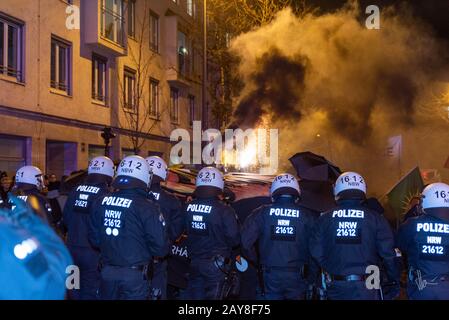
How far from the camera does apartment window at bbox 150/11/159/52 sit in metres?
24.0

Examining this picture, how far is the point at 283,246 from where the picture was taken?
5988mm

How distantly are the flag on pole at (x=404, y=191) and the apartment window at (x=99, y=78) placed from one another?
12.9 meters

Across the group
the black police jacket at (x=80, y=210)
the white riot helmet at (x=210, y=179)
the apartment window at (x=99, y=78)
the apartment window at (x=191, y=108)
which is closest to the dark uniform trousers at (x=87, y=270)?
the black police jacket at (x=80, y=210)

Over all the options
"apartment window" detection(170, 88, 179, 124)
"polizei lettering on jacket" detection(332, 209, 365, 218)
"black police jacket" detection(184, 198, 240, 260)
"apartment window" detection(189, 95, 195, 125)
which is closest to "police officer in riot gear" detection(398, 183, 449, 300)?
"polizei lettering on jacket" detection(332, 209, 365, 218)

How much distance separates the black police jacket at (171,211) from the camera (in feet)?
21.6

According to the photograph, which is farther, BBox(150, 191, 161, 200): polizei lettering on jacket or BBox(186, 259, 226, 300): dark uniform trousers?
BBox(150, 191, 161, 200): polizei lettering on jacket

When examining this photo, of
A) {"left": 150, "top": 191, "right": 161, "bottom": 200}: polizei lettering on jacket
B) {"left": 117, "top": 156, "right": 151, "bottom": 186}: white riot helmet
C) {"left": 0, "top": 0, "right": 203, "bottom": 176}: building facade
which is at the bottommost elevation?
{"left": 150, "top": 191, "right": 161, "bottom": 200}: polizei lettering on jacket

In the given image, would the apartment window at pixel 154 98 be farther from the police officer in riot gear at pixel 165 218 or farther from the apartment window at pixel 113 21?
the police officer in riot gear at pixel 165 218

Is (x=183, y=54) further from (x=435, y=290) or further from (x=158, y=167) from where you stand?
(x=435, y=290)

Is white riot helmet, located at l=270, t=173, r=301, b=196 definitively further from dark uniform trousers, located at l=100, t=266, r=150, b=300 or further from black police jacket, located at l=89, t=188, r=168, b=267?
dark uniform trousers, located at l=100, t=266, r=150, b=300

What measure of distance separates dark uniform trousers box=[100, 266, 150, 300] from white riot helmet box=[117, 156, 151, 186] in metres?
0.95

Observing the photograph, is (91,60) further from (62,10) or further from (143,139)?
(143,139)
